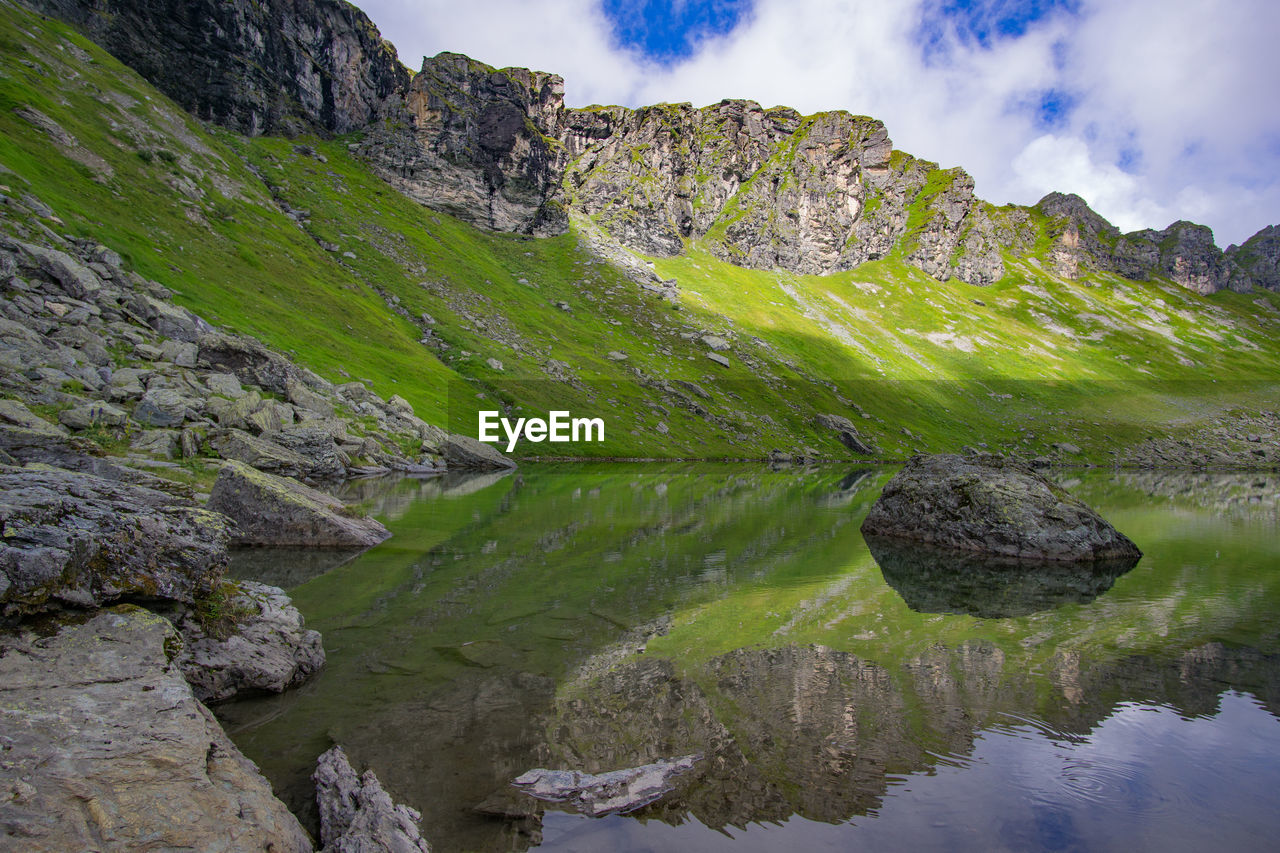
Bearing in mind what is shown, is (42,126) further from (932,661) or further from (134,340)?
(932,661)

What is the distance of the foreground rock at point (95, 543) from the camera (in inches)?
305

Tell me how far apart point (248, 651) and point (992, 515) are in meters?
28.8

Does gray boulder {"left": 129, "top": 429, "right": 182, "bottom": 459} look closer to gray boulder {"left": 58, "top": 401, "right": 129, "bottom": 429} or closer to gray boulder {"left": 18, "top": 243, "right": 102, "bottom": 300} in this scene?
gray boulder {"left": 58, "top": 401, "right": 129, "bottom": 429}

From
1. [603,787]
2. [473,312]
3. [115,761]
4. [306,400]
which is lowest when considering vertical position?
[603,787]

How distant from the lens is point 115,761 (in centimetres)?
569

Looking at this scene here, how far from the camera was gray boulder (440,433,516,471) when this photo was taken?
202ft

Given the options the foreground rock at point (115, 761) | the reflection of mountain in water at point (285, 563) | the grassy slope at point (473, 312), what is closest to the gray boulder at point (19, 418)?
the reflection of mountain in water at point (285, 563)

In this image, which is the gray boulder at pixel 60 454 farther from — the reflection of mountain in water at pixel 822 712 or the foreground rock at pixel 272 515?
the reflection of mountain in water at pixel 822 712

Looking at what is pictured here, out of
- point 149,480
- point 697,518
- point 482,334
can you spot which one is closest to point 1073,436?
point 482,334

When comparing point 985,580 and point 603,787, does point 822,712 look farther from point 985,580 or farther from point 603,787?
point 985,580

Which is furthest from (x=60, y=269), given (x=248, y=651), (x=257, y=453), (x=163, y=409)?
(x=248, y=651)

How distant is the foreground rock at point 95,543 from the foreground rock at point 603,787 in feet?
22.3

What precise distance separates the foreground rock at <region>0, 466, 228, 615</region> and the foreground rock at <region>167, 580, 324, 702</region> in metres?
0.73

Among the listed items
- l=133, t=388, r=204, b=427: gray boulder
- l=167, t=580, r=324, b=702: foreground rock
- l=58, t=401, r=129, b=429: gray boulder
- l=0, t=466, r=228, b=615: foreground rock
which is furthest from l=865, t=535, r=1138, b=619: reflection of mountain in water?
l=133, t=388, r=204, b=427: gray boulder
